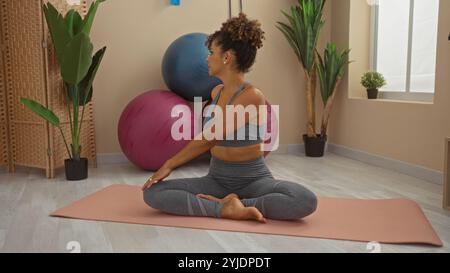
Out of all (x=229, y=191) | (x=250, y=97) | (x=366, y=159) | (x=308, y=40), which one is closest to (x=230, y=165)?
(x=229, y=191)

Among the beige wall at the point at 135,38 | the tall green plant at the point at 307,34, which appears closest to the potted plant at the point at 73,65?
the beige wall at the point at 135,38

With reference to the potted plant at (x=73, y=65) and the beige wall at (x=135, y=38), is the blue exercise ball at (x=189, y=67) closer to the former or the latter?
the beige wall at (x=135, y=38)

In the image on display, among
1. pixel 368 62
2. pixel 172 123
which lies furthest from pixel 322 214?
pixel 368 62

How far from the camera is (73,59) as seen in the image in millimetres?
2795

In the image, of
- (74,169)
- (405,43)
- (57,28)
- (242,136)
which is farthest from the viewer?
(405,43)

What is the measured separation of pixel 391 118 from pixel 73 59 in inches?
90.8

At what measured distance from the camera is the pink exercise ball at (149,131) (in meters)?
3.02

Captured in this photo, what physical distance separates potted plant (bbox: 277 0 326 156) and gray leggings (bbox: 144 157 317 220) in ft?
6.34

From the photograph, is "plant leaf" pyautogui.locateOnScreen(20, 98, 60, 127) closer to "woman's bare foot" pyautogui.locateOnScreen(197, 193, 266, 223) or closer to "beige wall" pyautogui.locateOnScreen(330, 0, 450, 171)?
"woman's bare foot" pyautogui.locateOnScreen(197, 193, 266, 223)

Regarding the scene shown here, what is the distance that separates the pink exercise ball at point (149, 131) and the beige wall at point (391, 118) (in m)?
1.48

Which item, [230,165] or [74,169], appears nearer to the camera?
[230,165]

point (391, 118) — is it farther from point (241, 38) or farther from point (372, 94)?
point (241, 38)

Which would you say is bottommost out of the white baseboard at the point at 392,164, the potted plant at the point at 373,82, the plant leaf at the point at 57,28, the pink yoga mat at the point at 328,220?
the pink yoga mat at the point at 328,220

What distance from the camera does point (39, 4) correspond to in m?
2.99
